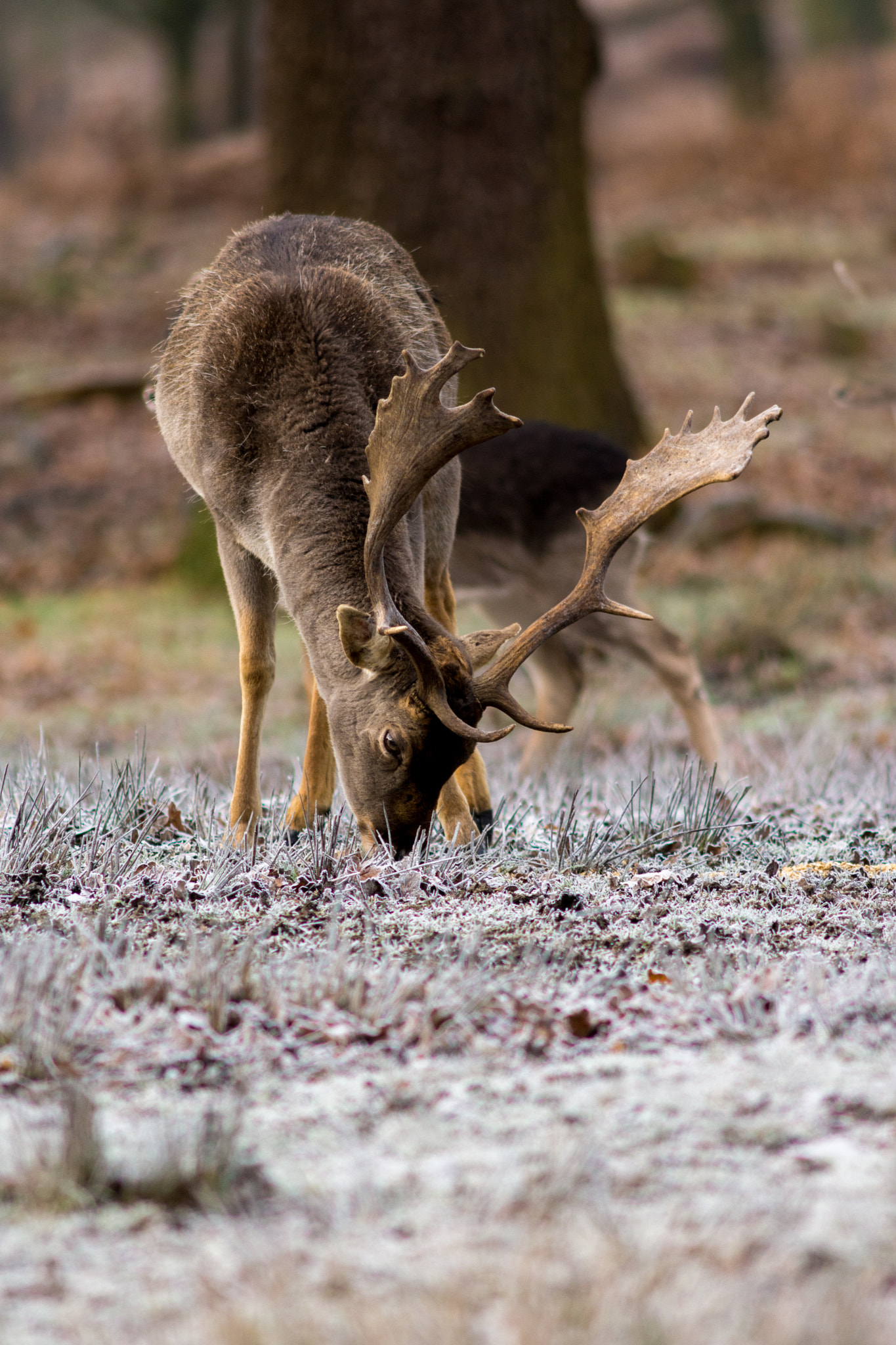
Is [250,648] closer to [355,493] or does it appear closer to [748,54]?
[355,493]

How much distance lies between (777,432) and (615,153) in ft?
52.3

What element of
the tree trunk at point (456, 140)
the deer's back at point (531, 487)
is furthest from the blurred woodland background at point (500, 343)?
the deer's back at point (531, 487)

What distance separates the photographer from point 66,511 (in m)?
13.6

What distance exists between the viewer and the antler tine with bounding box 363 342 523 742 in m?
4.08

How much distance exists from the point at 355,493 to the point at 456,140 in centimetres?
643

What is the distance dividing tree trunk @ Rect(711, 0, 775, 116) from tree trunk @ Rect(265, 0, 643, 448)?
19560 millimetres

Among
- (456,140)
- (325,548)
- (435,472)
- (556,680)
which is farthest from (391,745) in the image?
(456,140)

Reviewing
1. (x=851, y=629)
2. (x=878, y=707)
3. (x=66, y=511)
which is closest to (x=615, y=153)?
(x=66, y=511)

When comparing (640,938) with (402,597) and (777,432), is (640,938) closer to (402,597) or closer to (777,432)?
(402,597)

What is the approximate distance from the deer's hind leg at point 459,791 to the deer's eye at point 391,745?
2.22 ft

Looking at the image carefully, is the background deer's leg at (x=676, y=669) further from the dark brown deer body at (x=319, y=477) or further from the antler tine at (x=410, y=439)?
the antler tine at (x=410, y=439)

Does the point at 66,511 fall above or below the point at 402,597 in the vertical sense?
below

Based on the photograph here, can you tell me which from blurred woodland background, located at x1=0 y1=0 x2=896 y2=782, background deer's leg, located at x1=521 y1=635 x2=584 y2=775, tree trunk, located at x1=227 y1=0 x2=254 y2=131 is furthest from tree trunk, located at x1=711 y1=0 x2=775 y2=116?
background deer's leg, located at x1=521 y1=635 x2=584 y2=775

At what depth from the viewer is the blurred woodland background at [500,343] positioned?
9539 millimetres
